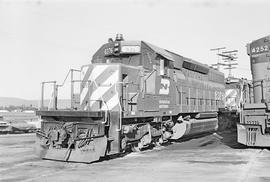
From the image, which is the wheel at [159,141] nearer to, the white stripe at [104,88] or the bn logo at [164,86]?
the bn logo at [164,86]

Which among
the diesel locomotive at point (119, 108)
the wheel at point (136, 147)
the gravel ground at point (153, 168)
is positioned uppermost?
the diesel locomotive at point (119, 108)

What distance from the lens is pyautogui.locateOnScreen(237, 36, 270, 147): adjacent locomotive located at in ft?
31.6

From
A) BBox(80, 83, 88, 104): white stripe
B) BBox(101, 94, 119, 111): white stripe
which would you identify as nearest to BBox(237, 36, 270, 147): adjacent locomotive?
BBox(101, 94, 119, 111): white stripe

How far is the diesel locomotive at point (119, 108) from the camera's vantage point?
8.05m

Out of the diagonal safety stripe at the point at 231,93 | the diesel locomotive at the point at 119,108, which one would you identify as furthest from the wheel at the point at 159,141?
the diagonal safety stripe at the point at 231,93

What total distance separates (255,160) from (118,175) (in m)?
3.85

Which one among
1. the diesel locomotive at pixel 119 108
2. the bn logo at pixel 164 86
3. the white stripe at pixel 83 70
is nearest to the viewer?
the diesel locomotive at pixel 119 108

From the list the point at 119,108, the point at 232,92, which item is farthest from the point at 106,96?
the point at 232,92

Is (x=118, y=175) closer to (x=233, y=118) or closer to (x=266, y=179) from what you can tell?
(x=266, y=179)

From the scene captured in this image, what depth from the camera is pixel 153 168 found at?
22.6ft

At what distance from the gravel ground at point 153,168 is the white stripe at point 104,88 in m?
1.83

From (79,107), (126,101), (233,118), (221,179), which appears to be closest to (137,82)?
(126,101)

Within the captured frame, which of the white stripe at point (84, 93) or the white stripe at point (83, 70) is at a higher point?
the white stripe at point (83, 70)

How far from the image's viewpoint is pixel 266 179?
5676mm
